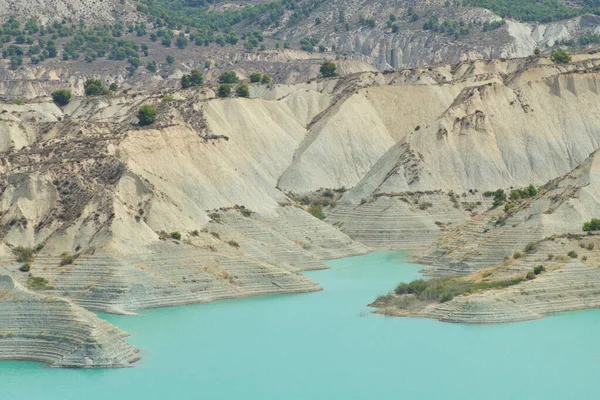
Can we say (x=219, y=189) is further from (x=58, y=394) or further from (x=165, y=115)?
(x=58, y=394)

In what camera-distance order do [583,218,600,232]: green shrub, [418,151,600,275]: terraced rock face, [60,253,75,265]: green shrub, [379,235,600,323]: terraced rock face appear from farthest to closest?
[418,151,600,275]: terraced rock face < [583,218,600,232]: green shrub < [60,253,75,265]: green shrub < [379,235,600,323]: terraced rock face

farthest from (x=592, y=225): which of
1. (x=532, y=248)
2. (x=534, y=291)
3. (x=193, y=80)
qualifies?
(x=193, y=80)

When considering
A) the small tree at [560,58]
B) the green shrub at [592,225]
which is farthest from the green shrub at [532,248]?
the small tree at [560,58]

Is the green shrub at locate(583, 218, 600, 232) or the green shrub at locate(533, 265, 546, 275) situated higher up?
the green shrub at locate(583, 218, 600, 232)

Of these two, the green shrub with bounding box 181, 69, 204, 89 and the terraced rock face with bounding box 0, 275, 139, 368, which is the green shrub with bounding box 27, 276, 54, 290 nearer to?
the terraced rock face with bounding box 0, 275, 139, 368

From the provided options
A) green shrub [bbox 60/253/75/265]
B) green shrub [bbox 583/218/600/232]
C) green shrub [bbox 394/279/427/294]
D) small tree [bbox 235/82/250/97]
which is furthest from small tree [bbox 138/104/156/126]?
green shrub [bbox 583/218/600/232]

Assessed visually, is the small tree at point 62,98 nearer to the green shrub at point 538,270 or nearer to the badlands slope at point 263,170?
the badlands slope at point 263,170
